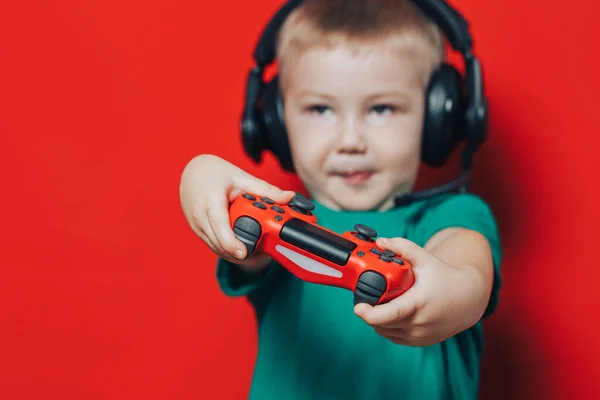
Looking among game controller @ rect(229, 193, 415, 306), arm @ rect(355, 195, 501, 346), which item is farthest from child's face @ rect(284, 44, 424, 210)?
game controller @ rect(229, 193, 415, 306)

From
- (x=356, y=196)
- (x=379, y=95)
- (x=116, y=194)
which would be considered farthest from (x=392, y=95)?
(x=116, y=194)

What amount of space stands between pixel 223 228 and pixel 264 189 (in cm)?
6

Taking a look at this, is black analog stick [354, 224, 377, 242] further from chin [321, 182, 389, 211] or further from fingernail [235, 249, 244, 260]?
chin [321, 182, 389, 211]

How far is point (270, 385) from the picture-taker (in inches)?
33.6

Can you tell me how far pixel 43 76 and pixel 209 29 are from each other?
0.88 feet

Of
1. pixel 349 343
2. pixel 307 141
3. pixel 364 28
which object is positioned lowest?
pixel 349 343

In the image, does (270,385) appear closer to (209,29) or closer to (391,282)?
(391,282)

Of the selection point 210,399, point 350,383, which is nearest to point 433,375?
point 350,383

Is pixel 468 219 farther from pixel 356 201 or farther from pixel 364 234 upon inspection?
pixel 364 234

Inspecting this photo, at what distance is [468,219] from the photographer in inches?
31.9

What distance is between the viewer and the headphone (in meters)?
0.83

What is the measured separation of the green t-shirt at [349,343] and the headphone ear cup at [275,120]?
85 mm

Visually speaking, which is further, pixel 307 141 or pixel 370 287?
pixel 307 141

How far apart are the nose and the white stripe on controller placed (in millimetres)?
242
